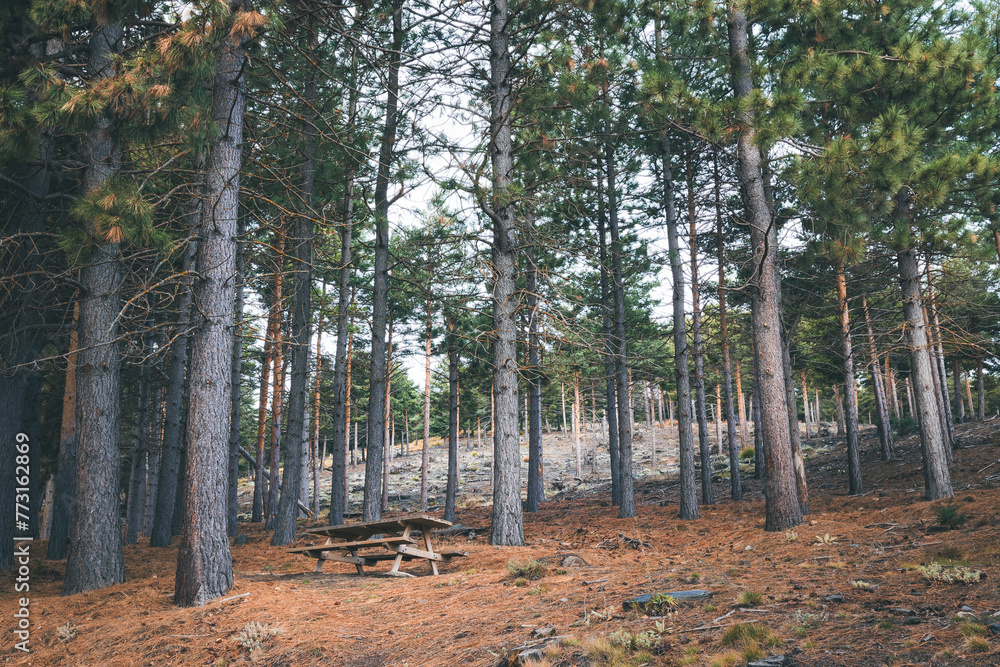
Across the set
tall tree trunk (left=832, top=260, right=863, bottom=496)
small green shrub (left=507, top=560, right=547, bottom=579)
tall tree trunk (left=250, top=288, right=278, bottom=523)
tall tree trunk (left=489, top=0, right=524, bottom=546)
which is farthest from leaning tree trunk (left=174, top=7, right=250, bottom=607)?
tall tree trunk (left=832, top=260, right=863, bottom=496)

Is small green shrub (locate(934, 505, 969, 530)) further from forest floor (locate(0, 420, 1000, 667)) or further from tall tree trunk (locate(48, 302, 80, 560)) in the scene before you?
tall tree trunk (locate(48, 302, 80, 560))

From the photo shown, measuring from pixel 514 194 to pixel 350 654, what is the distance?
277 inches

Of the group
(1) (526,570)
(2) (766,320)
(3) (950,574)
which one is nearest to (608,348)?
(2) (766,320)

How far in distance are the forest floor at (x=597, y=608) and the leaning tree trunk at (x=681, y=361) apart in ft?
11.0

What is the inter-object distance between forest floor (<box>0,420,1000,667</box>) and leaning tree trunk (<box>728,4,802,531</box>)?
0.73 meters

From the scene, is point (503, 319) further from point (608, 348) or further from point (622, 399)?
point (608, 348)

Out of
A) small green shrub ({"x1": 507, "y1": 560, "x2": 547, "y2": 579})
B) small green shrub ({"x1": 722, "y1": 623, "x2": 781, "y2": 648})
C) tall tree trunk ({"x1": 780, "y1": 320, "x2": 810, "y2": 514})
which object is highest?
tall tree trunk ({"x1": 780, "y1": 320, "x2": 810, "y2": 514})

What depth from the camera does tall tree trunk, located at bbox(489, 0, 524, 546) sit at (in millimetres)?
10109

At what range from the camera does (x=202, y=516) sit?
22.6ft

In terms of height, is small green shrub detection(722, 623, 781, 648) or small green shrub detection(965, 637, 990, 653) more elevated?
small green shrub detection(965, 637, 990, 653)

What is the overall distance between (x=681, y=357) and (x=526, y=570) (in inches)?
358

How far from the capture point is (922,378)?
1145cm

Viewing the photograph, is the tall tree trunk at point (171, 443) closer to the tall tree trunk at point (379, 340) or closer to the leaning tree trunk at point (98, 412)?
the tall tree trunk at point (379, 340)

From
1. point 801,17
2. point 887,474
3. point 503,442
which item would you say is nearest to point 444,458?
point 887,474
